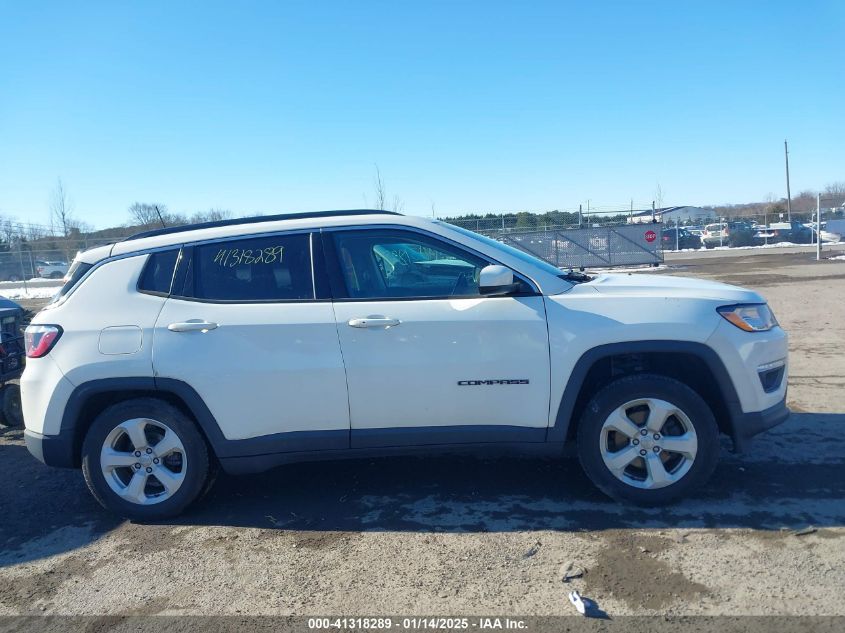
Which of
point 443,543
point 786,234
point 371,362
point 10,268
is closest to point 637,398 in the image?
point 443,543

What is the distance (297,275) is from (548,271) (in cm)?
162

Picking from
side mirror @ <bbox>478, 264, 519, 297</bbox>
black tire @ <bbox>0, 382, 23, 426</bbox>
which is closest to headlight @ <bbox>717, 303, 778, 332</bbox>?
side mirror @ <bbox>478, 264, 519, 297</bbox>

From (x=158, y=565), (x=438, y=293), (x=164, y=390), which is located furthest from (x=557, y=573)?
(x=164, y=390)

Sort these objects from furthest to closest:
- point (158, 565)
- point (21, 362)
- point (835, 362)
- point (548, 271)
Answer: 1. point (835, 362)
2. point (21, 362)
3. point (548, 271)
4. point (158, 565)

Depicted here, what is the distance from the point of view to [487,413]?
13.1 ft

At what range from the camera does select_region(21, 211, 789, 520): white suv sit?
3.91 meters

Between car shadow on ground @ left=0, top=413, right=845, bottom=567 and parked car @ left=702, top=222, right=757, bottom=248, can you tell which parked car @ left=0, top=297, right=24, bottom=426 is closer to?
car shadow on ground @ left=0, top=413, right=845, bottom=567

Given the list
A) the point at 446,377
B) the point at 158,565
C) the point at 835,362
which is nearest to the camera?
the point at 158,565

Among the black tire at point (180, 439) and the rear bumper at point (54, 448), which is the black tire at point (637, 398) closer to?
the black tire at point (180, 439)

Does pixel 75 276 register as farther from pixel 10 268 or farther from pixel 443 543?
pixel 10 268

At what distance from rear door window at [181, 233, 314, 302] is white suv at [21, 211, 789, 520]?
0.4 inches

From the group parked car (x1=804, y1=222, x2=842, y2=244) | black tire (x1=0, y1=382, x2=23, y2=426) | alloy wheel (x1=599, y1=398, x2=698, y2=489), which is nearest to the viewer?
alloy wheel (x1=599, y1=398, x2=698, y2=489)

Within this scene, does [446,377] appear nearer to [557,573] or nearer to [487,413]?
[487,413]

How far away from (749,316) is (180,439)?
3.62 m
